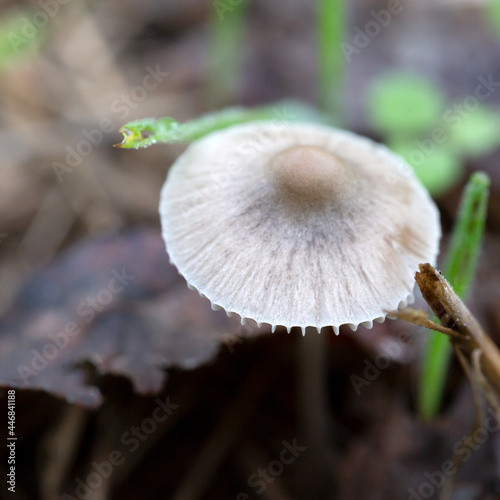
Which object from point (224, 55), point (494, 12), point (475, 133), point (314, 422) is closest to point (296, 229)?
point (314, 422)

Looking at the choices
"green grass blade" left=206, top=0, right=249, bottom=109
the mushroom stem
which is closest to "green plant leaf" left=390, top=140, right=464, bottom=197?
the mushroom stem

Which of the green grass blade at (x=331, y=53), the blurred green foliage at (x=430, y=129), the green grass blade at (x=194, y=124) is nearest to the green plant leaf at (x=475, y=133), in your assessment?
the blurred green foliage at (x=430, y=129)

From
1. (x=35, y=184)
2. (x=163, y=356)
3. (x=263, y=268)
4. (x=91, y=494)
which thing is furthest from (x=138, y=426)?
(x=35, y=184)

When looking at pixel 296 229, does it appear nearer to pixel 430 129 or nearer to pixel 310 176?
pixel 310 176

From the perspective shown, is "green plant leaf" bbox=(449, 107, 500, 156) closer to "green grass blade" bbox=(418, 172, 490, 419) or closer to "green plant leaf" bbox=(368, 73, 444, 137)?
"green plant leaf" bbox=(368, 73, 444, 137)

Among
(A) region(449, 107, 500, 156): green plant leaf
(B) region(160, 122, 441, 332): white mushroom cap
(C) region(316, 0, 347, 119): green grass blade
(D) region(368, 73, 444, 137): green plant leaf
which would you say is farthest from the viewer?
(D) region(368, 73, 444, 137): green plant leaf
